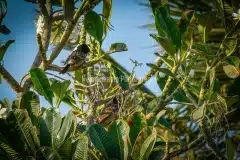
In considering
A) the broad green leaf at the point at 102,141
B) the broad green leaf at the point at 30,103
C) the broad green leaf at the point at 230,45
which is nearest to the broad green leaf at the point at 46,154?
the broad green leaf at the point at 102,141

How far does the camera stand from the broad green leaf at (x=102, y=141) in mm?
706

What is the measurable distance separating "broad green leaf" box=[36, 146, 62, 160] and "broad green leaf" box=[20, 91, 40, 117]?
0.23 metres

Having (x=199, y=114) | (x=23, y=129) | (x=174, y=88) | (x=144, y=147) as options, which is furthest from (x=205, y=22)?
(x=23, y=129)

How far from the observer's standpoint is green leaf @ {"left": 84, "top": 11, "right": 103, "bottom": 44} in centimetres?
97

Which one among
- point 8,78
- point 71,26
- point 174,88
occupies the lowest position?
point 174,88

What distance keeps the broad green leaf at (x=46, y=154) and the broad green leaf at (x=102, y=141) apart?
0.10 meters

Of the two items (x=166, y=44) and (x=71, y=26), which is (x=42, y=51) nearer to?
(x=71, y=26)

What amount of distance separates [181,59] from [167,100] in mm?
117

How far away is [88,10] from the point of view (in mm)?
969

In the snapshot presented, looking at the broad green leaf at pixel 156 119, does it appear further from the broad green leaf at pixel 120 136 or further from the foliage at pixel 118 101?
the broad green leaf at pixel 120 136

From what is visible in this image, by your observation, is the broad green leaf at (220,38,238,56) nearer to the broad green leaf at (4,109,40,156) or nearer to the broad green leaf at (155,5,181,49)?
the broad green leaf at (155,5,181,49)

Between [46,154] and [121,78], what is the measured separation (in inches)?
17.8

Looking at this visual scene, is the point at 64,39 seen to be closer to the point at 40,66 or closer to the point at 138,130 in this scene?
the point at 40,66

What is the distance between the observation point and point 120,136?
0.73 meters
